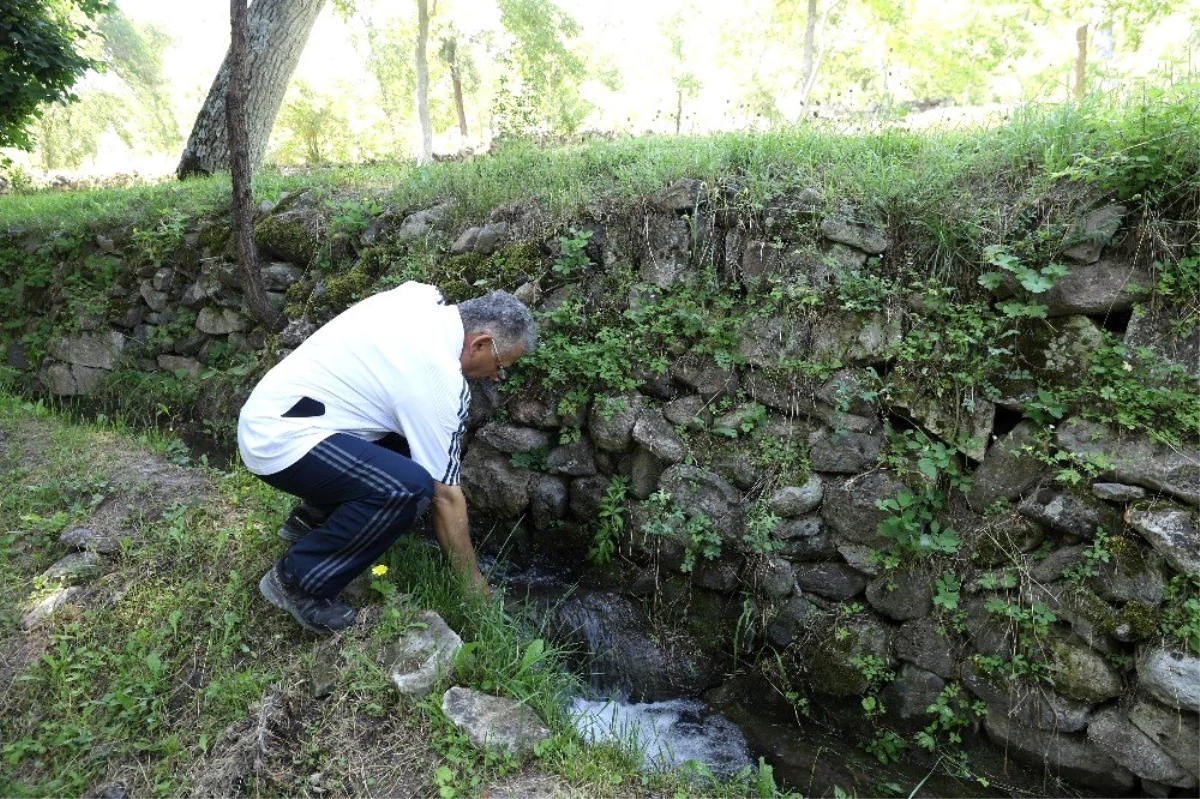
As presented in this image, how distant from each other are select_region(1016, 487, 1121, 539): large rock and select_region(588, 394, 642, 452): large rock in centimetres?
205

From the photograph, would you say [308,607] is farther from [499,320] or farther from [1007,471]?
[1007,471]

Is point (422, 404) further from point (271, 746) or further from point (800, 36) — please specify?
point (800, 36)

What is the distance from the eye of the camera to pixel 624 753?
2.67 metres

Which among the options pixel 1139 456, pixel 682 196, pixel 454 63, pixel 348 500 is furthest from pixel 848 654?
pixel 454 63

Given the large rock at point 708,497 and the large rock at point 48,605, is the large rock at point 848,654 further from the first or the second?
the large rock at point 48,605

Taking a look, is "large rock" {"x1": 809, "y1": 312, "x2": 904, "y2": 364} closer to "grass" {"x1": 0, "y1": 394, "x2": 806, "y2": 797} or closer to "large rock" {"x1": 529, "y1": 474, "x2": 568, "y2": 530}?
"large rock" {"x1": 529, "y1": 474, "x2": 568, "y2": 530}

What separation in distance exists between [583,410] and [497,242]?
1.46 meters

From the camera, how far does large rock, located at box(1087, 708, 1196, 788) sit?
297 centimetres

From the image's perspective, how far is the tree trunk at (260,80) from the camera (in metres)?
7.78

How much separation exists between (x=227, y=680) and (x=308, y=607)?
1.28ft

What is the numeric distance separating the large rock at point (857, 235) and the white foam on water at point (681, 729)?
8.83 feet

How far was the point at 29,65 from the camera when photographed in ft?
23.5

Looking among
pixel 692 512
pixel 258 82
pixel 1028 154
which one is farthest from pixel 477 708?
pixel 258 82

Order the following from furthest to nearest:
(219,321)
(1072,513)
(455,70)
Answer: (455,70)
(219,321)
(1072,513)
